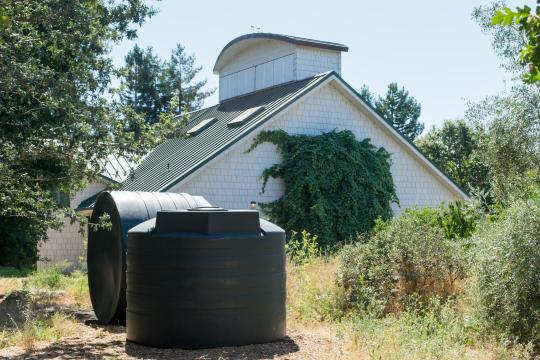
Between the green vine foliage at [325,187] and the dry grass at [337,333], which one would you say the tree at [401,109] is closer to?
the green vine foliage at [325,187]

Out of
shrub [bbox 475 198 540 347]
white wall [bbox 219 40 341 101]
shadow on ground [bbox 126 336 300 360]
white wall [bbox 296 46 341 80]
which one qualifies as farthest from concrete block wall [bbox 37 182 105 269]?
shrub [bbox 475 198 540 347]

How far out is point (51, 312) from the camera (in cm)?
1200

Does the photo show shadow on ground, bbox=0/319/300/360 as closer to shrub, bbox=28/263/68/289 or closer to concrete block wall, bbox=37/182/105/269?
shrub, bbox=28/263/68/289

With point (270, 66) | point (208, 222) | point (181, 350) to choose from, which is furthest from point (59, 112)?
point (270, 66)

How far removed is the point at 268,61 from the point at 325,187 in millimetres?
6394

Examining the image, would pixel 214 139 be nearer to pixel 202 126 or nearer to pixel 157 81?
pixel 202 126

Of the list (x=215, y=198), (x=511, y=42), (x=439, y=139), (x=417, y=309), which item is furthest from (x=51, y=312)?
(x=439, y=139)

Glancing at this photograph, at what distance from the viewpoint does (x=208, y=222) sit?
26.8 ft

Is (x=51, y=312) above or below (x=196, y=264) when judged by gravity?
below

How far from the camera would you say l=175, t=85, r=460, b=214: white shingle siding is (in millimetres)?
21656

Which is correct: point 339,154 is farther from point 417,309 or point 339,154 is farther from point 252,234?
point 252,234

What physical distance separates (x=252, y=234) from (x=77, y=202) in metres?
19.3

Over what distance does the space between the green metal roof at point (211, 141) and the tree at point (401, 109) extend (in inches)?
1344

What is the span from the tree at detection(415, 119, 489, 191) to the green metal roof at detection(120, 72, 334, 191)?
80.4ft
